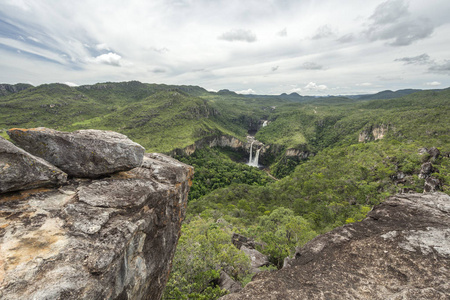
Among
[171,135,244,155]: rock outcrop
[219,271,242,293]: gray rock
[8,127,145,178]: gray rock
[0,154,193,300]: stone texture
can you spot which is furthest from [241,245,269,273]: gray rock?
[171,135,244,155]: rock outcrop

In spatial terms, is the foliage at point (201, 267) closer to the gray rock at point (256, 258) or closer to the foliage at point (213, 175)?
the gray rock at point (256, 258)

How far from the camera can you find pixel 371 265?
307 inches

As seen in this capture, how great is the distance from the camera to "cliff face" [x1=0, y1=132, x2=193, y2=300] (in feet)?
16.7

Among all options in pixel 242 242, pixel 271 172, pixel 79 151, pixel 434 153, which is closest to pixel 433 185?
pixel 434 153

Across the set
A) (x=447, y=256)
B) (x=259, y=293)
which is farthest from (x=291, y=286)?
(x=447, y=256)

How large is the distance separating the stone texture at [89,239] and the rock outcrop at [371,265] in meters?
4.30

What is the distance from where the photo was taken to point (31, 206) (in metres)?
6.88

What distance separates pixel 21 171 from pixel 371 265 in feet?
47.5

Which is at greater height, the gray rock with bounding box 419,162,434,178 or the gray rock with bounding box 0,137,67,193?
the gray rock with bounding box 0,137,67,193

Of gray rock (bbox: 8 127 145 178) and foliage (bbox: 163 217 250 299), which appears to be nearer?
gray rock (bbox: 8 127 145 178)

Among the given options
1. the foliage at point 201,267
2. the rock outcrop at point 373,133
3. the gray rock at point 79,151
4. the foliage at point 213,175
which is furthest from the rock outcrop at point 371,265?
the rock outcrop at point 373,133

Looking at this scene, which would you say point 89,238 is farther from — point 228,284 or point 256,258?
point 256,258

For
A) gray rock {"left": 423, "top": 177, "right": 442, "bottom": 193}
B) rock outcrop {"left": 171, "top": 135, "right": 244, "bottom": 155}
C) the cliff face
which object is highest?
the cliff face

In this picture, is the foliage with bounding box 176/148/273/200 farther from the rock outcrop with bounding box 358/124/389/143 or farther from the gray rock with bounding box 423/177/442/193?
the rock outcrop with bounding box 358/124/389/143
